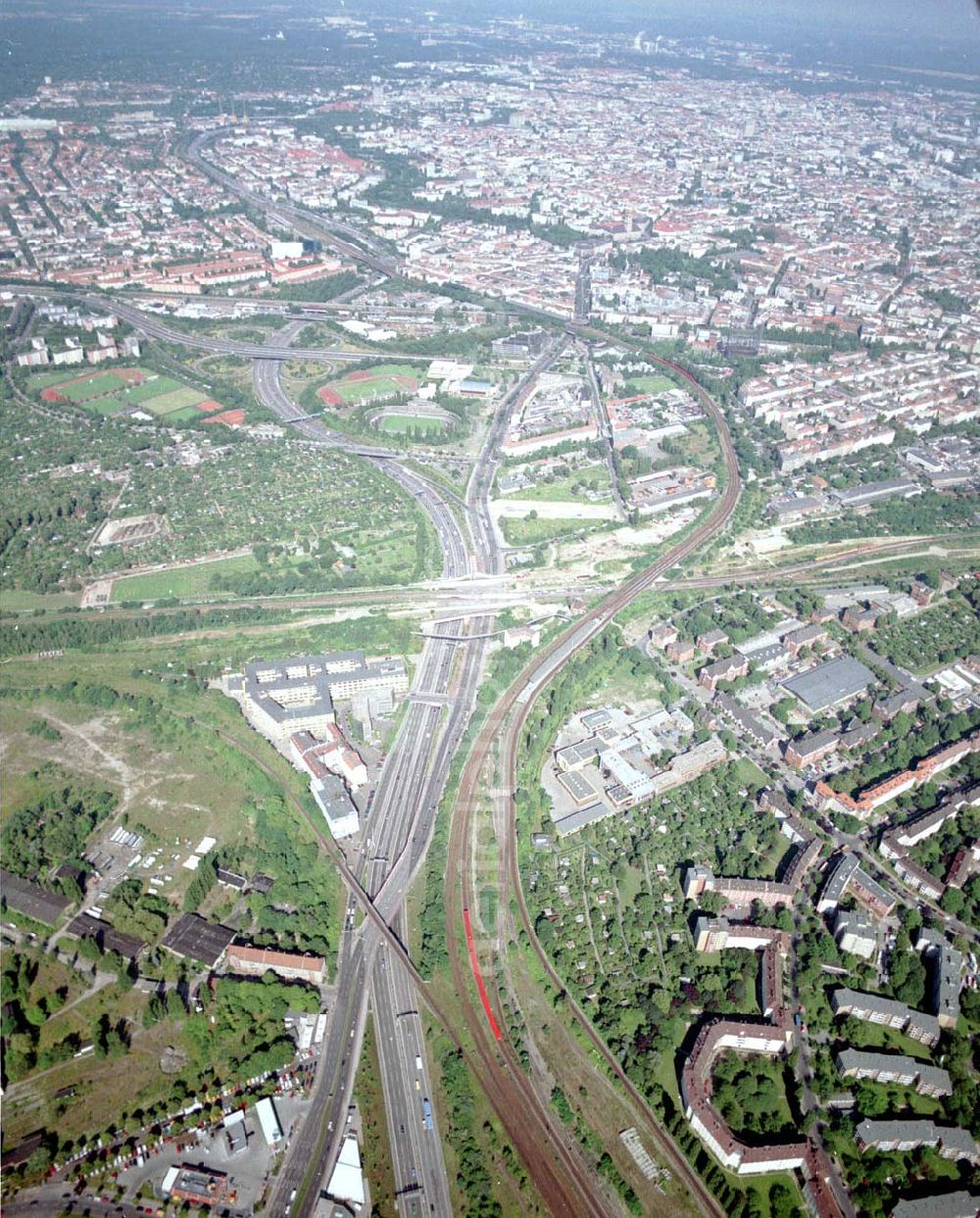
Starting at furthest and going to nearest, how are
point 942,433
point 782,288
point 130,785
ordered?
point 782,288, point 942,433, point 130,785

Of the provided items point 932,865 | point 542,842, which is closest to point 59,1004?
point 542,842

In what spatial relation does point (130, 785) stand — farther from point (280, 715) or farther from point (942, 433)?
point (942, 433)

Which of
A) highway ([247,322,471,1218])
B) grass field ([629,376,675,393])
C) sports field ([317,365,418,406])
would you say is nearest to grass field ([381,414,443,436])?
sports field ([317,365,418,406])

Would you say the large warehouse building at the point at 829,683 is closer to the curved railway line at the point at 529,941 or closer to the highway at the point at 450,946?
the curved railway line at the point at 529,941

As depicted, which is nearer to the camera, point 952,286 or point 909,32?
point 952,286

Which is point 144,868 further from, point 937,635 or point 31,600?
point 937,635

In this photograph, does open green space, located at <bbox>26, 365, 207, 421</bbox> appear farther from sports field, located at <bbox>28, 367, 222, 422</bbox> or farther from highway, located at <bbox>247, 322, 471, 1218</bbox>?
highway, located at <bbox>247, 322, 471, 1218</bbox>

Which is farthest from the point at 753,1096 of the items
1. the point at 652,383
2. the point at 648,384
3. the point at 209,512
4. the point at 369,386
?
the point at 652,383
